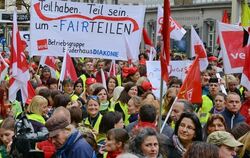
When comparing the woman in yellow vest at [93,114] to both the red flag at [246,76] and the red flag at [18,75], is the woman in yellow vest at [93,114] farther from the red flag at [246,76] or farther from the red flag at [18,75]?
the red flag at [246,76]

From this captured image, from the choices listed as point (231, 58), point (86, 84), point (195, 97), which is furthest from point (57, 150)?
point (86, 84)

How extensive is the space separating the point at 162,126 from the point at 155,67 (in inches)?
183

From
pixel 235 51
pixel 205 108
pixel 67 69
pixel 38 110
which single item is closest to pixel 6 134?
pixel 38 110

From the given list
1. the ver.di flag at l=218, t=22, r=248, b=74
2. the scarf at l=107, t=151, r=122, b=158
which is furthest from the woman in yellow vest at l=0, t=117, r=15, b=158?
the ver.di flag at l=218, t=22, r=248, b=74

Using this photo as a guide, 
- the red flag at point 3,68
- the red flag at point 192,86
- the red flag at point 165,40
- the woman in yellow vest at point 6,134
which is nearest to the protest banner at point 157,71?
the red flag at point 192,86

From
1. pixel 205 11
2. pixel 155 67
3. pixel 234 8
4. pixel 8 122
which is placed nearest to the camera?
pixel 8 122

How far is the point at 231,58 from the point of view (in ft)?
39.6

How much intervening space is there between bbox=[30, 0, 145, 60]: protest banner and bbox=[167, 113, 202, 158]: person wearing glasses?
22.1 ft

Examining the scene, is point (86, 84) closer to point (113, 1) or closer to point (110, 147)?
point (110, 147)

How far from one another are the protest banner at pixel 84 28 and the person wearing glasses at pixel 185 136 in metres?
6.74

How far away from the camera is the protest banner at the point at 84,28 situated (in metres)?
14.2

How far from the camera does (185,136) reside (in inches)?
288

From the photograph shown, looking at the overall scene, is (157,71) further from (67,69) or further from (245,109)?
(245,109)

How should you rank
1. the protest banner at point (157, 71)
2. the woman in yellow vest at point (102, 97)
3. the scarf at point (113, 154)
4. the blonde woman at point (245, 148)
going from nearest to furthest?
the blonde woman at point (245, 148) → the scarf at point (113, 154) → the woman in yellow vest at point (102, 97) → the protest banner at point (157, 71)
